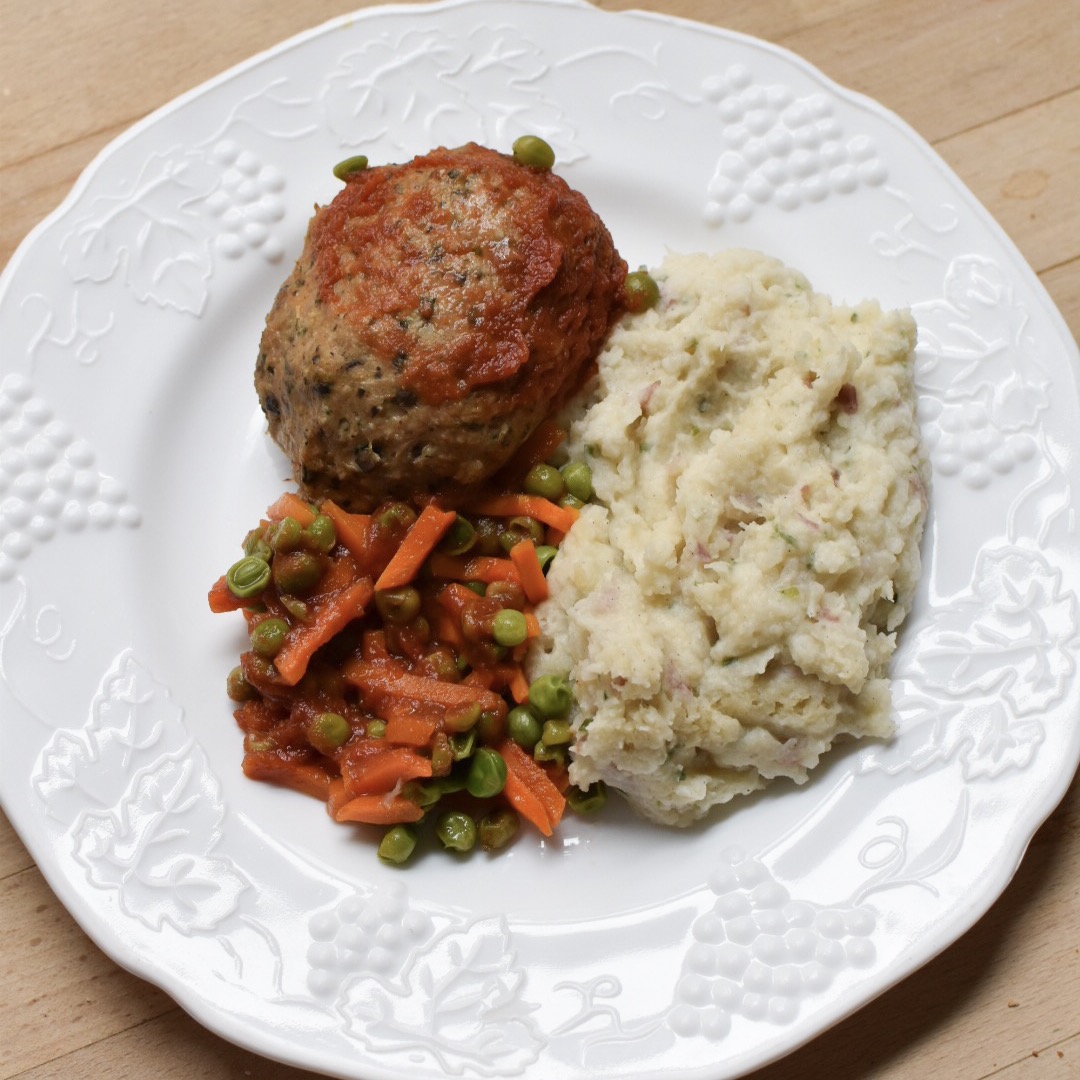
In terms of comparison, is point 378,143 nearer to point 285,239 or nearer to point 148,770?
point 285,239

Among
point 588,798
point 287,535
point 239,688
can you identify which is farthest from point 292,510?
point 588,798

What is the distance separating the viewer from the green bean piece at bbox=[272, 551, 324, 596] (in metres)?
4.07

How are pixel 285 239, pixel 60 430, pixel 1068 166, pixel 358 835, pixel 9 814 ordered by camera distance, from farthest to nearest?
1. pixel 1068 166
2. pixel 285 239
3. pixel 60 430
4. pixel 358 835
5. pixel 9 814

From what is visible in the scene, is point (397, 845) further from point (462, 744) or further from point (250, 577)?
point (250, 577)

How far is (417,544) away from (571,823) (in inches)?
49.6

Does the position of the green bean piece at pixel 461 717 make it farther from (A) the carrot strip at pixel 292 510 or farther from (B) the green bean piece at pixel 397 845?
(A) the carrot strip at pixel 292 510

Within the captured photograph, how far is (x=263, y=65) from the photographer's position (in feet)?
16.0

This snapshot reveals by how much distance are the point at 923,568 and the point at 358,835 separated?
2.45m

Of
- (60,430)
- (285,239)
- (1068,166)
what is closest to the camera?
(60,430)

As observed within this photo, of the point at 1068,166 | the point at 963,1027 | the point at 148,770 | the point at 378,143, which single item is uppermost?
the point at 378,143

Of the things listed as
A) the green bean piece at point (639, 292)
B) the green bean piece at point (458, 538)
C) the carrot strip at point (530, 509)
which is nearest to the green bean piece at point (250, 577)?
the green bean piece at point (458, 538)

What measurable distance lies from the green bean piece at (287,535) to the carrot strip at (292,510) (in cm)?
4

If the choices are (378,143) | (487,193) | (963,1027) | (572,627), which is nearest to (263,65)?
(378,143)

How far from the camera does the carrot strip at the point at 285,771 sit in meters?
4.18
